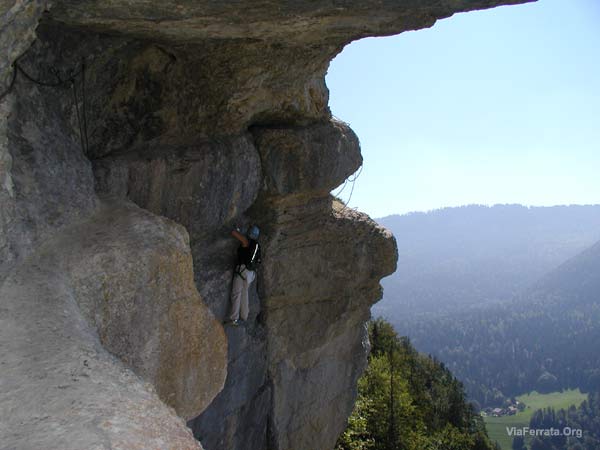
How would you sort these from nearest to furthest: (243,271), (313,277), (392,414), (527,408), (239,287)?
(243,271), (239,287), (313,277), (392,414), (527,408)

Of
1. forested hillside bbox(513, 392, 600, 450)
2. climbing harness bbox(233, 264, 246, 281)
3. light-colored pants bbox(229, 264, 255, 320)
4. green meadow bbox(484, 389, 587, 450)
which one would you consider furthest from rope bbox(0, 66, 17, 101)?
green meadow bbox(484, 389, 587, 450)

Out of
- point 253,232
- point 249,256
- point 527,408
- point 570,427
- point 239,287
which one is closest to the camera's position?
point 249,256

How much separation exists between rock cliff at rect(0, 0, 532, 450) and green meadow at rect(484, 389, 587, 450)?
5614 inches

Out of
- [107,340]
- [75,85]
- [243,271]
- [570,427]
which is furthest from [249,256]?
[570,427]

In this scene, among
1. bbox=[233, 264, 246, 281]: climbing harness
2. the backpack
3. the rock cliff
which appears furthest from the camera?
bbox=[233, 264, 246, 281]: climbing harness

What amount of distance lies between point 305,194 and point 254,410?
18.8 ft

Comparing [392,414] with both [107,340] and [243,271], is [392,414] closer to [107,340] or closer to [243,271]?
[243,271]

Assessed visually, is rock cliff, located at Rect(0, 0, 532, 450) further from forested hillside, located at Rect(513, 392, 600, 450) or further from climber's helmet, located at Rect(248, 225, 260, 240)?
forested hillside, located at Rect(513, 392, 600, 450)

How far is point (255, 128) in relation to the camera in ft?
44.9

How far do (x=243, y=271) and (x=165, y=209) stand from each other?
278 centimetres

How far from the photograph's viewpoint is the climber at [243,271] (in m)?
12.5

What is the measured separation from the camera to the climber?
492 inches

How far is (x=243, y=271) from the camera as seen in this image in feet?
41.4

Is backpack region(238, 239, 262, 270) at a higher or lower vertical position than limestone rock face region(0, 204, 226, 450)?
higher
